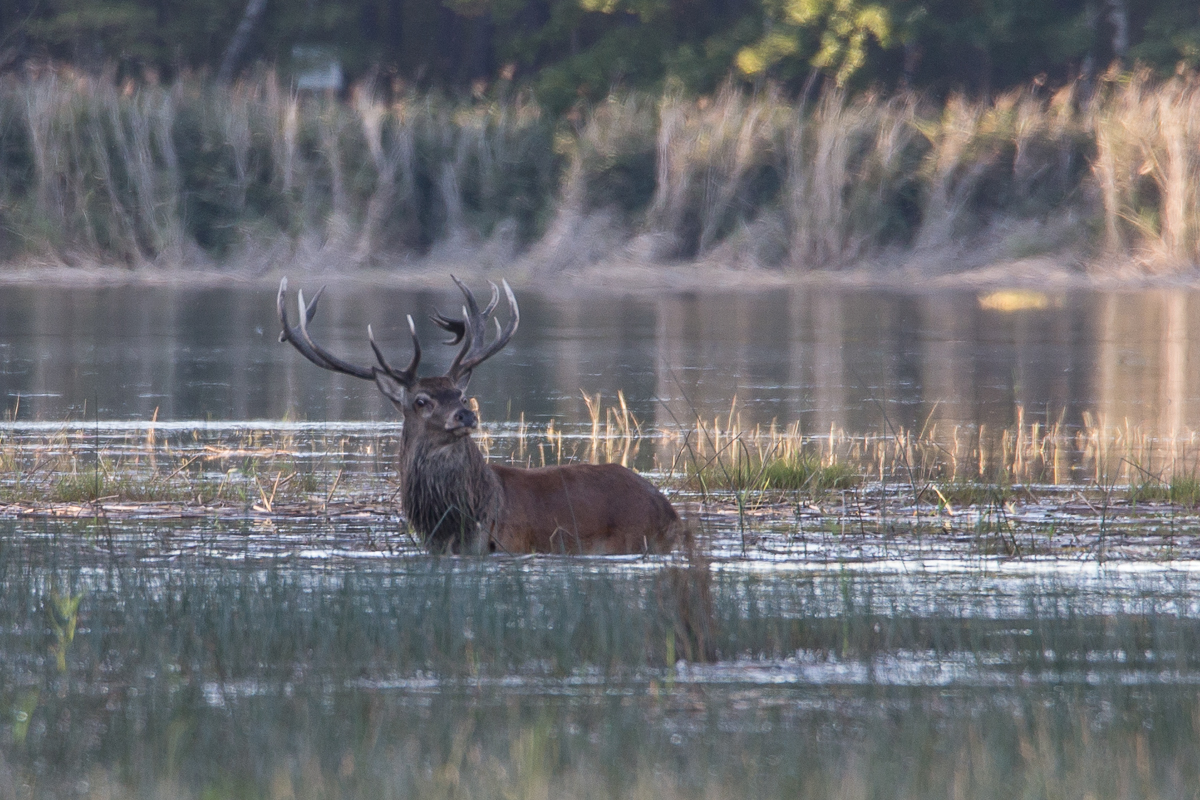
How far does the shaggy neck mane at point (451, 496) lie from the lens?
8.38 meters

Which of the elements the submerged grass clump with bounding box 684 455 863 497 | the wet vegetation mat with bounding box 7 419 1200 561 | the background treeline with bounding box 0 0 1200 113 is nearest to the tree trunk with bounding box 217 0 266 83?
the background treeline with bounding box 0 0 1200 113

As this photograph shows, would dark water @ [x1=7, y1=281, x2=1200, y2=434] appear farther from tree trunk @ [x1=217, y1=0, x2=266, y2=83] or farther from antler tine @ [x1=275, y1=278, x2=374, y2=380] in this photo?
tree trunk @ [x1=217, y1=0, x2=266, y2=83]

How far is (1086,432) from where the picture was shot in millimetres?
13930

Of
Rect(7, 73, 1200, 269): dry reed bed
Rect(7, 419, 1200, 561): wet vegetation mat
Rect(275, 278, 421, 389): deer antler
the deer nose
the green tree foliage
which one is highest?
the green tree foliage

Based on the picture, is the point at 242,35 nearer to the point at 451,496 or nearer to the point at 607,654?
the point at 451,496

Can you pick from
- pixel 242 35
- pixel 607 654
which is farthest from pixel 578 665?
pixel 242 35

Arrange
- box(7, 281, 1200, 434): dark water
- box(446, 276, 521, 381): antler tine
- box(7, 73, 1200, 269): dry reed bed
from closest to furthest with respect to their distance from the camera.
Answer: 1. box(446, 276, 521, 381): antler tine
2. box(7, 281, 1200, 434): dark water
3. box(7, 73, 1200, 269): dry reed bed

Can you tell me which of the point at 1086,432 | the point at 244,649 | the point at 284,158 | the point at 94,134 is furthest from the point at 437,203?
the point at 244,649

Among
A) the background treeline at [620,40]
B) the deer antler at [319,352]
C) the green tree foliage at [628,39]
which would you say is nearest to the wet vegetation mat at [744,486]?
the deer antler at [319,352]

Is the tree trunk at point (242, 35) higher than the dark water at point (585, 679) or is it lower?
higher

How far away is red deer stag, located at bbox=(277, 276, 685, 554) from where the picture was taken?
8.39m

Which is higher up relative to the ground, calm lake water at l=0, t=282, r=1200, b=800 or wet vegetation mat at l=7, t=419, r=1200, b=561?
wet vegetation mat at l=7, t=419, r=1200, b=561

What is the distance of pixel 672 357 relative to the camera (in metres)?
20.1

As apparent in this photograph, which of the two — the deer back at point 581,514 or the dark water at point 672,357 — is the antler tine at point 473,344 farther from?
the dark water at point 672,357
